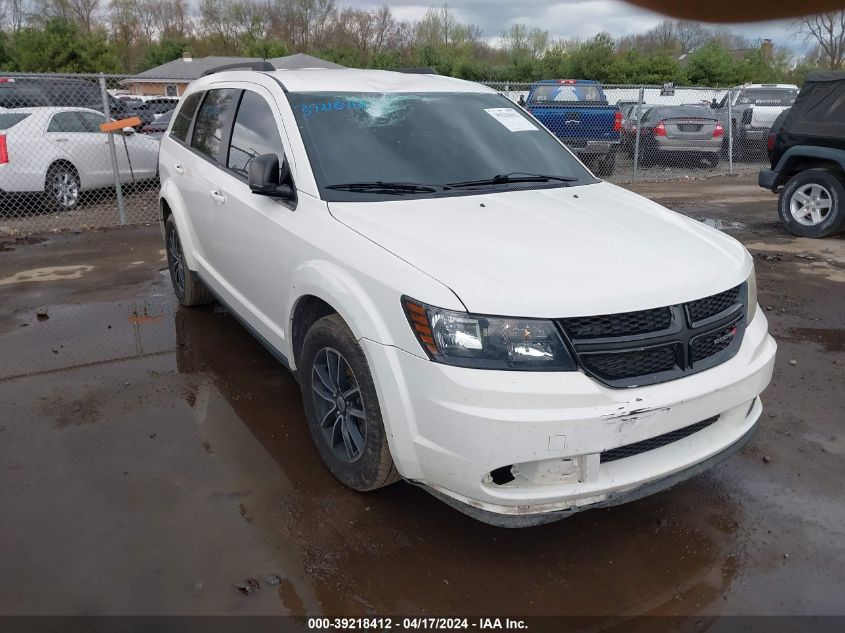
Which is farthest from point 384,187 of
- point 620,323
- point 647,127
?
point 647,127

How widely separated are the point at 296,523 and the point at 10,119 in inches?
357

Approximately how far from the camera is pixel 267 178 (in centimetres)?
339

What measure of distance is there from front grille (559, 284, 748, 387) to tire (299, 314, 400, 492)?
87 centimetres

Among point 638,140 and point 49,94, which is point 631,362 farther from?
point 49,94

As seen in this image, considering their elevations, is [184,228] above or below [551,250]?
below

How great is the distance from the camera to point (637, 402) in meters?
2.53

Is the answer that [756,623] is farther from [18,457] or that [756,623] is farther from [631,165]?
[631,165]


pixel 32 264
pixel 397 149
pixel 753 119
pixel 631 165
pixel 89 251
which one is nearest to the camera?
pixel 397 149

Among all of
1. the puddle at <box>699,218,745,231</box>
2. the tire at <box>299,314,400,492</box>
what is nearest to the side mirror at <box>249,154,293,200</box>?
the tire at <box>299,314,400,492</box>

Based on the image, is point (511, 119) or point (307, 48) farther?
point (307, 48)

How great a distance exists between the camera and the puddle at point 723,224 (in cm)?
962

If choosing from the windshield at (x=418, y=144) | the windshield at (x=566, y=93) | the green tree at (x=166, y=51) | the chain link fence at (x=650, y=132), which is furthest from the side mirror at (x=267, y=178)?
the green tree at (x=166, y=51)

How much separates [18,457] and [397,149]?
2514 mm

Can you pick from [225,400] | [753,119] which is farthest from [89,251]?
[753,119]
